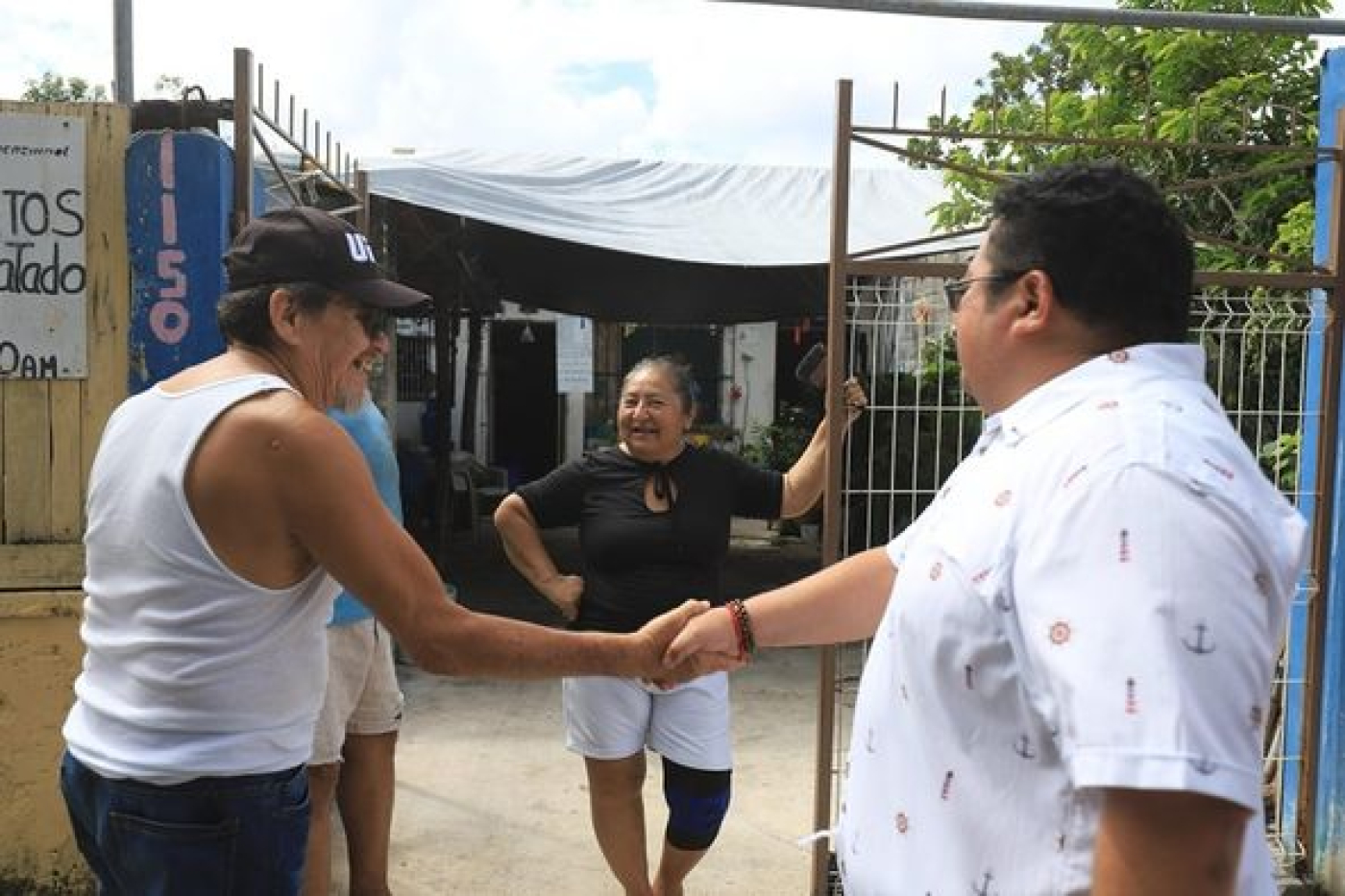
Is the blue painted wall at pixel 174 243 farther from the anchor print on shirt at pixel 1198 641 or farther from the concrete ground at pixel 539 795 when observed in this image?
the anchor print on shirt at pixel 1198 641

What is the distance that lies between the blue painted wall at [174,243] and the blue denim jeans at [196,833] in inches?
75.1

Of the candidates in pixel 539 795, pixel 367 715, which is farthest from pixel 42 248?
pixel 539 795

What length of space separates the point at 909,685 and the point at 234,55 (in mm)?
2864

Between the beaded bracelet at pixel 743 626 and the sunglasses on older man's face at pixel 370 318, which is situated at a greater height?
the sunglasses on older man's face at pixel 370 318

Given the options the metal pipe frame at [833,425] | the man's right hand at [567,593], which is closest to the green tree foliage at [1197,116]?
the metal pipe frame at [833,425]

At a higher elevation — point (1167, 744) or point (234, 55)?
point (234, 55)

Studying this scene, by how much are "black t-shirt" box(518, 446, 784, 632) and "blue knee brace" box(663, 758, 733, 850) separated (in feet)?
1.48

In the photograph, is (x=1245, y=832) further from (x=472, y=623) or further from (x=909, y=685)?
(x=472, y=623)

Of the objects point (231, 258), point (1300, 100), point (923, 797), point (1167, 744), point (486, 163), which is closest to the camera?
point (1167, 744)

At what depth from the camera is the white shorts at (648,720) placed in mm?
3311

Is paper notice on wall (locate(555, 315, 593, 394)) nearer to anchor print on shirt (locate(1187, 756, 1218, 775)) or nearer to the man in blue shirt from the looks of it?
the man in blue shirt

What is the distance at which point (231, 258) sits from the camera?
1.93 m

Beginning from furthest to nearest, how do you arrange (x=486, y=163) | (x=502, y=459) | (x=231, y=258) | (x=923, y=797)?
1. (x=502, y=459)
2. (x=486, y=163)
3. (x=231, y=258)
4. (x=923, y=797)

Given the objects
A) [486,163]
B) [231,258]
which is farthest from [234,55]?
[486,163]
